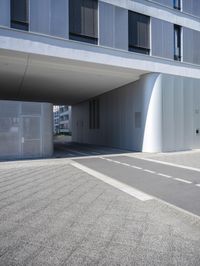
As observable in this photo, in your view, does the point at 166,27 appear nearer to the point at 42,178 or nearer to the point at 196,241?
the point at 42,178

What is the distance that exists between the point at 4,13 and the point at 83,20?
14.1ft

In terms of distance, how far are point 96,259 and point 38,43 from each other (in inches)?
416

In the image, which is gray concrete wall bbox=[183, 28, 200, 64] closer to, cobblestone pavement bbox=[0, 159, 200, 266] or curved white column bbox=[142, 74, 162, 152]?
curved white column bbox=[142, 74, 162, 152]

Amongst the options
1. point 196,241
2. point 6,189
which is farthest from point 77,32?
point 196,241

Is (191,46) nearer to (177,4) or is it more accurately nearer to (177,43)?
(177,43)

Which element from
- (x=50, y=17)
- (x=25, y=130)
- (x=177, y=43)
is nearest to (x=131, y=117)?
(x=177, y=43)

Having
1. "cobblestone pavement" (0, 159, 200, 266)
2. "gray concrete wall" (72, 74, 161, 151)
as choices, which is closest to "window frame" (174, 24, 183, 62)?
"gray concrete wall" (72, 74, 161, 151)

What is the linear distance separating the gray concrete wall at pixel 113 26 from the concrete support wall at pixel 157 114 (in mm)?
2982

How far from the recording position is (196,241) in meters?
3.43

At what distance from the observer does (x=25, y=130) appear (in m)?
12.9

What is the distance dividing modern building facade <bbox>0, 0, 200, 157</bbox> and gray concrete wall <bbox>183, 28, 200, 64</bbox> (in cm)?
7

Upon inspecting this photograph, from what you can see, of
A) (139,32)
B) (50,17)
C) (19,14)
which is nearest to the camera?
(19,14)

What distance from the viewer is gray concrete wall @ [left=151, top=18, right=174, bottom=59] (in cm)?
1557

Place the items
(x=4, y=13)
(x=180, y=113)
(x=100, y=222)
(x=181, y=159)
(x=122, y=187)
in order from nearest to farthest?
(x=100, y=222)
(x=122, y=187)
(x=4, y=13)
(x=181, y=159)
(x=180, y=113)
